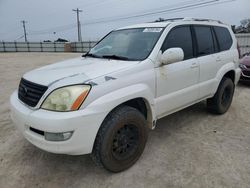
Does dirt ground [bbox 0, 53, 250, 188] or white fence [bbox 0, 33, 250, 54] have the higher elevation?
dirt ground [bbox 0, 53, 250, 188]

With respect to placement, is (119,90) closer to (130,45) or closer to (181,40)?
(130,45)

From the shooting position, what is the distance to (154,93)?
3084 mm

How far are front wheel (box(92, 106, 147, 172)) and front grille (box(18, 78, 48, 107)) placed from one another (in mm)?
752

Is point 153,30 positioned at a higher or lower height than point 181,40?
higher

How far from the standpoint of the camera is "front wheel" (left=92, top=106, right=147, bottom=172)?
2.55 meters

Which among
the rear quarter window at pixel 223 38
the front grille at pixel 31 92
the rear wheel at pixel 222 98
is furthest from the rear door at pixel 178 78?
the front grille at pixel 31 92

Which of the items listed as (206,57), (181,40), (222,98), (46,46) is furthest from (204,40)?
(46,46)

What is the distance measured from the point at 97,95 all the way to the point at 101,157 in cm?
71

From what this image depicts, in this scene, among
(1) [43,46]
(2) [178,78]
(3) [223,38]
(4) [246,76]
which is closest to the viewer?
(2) [178,78]

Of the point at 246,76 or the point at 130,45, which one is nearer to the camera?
the point at 130,45

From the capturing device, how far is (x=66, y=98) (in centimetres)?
237

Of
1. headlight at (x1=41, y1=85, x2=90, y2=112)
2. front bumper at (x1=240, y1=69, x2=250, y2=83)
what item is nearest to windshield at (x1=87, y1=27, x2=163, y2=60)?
headlight at (x1=41, y1=85, x2=90, y2=112)

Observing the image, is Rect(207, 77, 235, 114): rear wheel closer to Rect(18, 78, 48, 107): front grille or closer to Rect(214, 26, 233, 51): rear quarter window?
Rect(214, 26, 233, 51): rear quarter window

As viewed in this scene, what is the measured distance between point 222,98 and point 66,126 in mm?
3501
